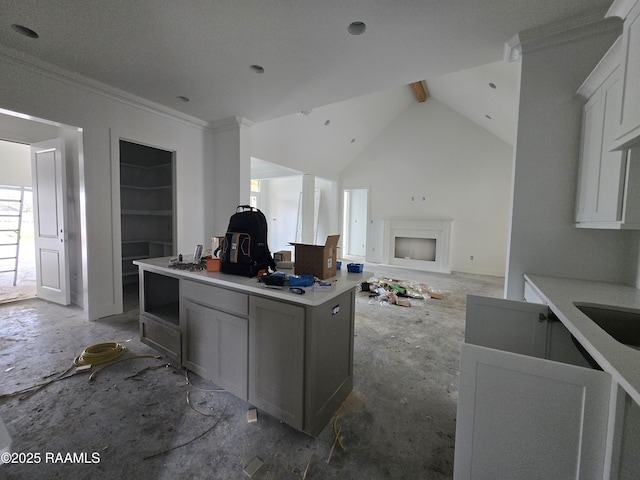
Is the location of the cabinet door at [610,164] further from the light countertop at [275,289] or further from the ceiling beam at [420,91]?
the ceiling beam at [420,91]

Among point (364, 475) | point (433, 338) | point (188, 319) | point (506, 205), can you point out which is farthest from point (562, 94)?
point (506, 205)

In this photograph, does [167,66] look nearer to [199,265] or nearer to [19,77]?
[19,77]

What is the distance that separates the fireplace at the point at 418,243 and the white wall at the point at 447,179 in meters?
0.22

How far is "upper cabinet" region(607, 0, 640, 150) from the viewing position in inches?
44.1

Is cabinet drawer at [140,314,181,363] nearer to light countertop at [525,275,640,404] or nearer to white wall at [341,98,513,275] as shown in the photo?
light countertop at [525,275,640,404]

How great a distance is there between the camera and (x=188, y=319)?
191 cm

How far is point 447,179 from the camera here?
20.4 ft

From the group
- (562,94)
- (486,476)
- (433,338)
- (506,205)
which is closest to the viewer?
(486,476)

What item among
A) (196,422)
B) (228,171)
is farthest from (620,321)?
(228,171)

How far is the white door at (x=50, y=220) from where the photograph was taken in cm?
323

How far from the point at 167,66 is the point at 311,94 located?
1544 mm

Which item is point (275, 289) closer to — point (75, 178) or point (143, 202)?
point (75, 178)

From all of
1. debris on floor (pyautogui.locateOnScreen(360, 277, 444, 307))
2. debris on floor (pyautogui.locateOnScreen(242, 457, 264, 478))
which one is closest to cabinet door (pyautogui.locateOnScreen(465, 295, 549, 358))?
debris on floor (pyautogui.locateOnScreen(242, 457, 264, 478))

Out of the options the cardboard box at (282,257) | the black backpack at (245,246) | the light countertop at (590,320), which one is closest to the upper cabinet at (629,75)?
the light countertop at (590,320)
